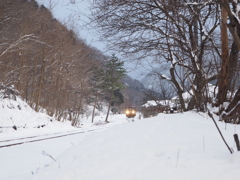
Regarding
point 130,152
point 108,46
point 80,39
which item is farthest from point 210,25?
point 80,39

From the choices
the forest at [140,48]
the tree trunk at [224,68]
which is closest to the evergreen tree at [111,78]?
the forest at [140,48]

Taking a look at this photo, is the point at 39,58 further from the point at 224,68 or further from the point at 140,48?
the point at 224,68

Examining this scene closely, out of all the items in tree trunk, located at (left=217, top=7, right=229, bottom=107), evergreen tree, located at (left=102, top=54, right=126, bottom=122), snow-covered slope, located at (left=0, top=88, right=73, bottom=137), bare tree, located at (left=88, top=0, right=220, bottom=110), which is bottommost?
snow-covered slope, located at (left=0, top=88, right=73, bottom=137)

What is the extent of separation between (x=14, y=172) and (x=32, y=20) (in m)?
12.8

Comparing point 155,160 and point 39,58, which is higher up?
point 39,58

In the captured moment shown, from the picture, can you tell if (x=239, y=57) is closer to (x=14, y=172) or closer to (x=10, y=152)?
(x=14, y=172)

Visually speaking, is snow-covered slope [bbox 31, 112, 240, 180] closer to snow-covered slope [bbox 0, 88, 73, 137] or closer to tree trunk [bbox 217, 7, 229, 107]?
tree trunk [bbox 217, 7, 229, 107]

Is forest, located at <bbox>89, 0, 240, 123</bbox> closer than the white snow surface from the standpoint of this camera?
No

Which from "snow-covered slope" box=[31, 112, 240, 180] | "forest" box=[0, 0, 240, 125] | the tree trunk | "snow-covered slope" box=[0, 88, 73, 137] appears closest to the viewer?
"snow-covered slope" box=[31, 112, 240, 180]

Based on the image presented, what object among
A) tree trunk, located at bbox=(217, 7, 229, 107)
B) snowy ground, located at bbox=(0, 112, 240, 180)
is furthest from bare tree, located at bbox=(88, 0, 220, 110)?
snowy ground, located at bbox=(0, 112, 240, 180)

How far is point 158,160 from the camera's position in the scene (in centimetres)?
247

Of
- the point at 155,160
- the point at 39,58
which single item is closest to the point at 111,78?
the point at 39,58

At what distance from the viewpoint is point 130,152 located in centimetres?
291

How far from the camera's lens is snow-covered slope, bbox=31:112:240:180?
2.05 m
